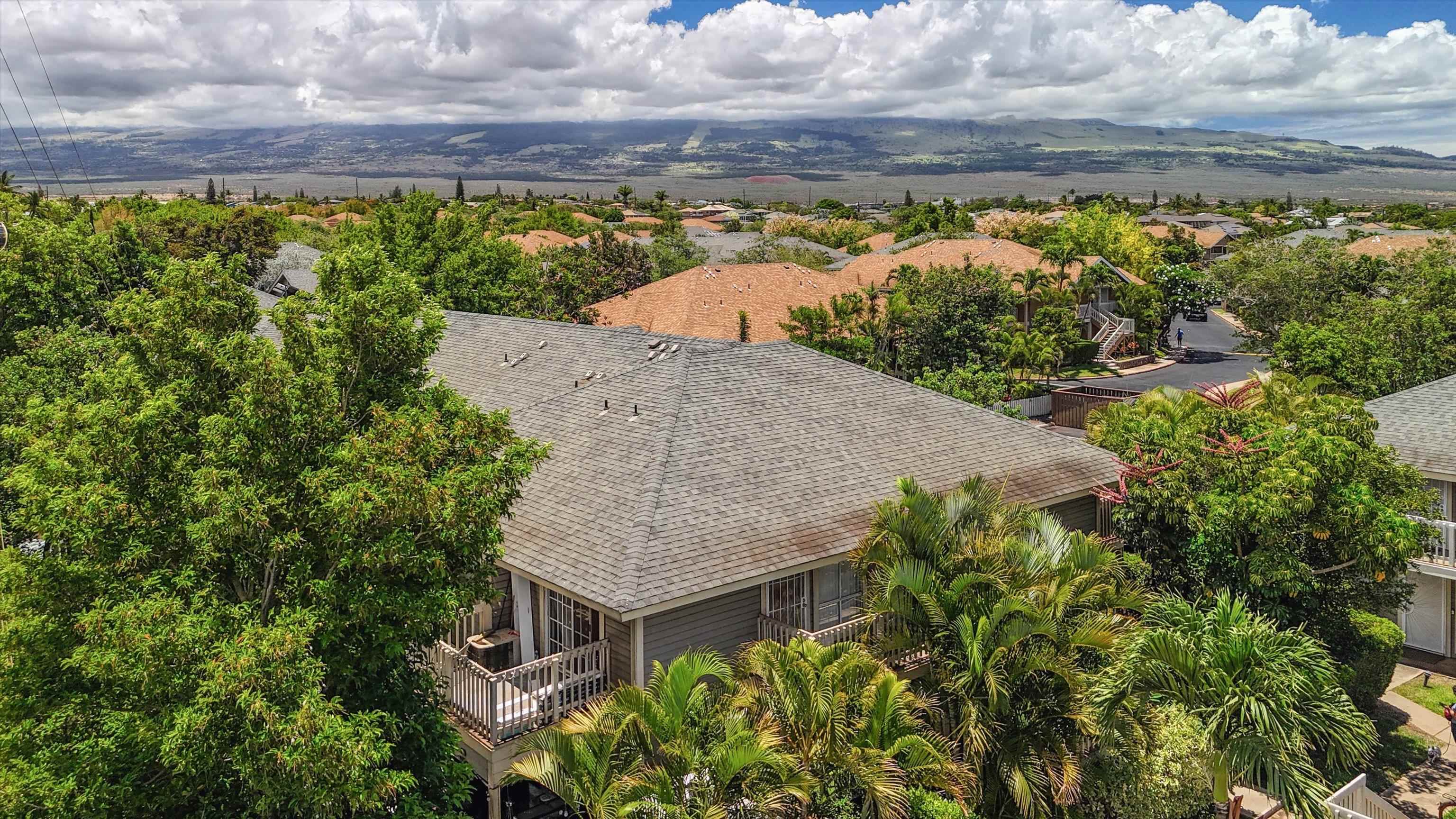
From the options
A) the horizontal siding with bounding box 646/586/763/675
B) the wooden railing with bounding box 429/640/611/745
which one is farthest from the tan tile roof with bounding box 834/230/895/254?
the wooden railing with bounding box 429/640/611/745

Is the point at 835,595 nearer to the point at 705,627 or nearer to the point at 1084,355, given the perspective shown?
the point at 705,627

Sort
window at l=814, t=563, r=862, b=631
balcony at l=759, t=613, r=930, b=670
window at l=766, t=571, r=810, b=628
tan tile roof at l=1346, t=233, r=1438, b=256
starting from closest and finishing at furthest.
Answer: balcony at l=759, t=613, r=930, b=670
window at l=766, t=571, r=810, b=628
window at l=814, t=563, r=862, b=631
tan tile roof at l=1346, t=233, r=1438, b=256

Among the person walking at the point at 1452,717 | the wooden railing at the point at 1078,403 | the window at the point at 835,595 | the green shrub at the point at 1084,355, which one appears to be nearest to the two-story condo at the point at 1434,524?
the person walking at the point at 1452,717

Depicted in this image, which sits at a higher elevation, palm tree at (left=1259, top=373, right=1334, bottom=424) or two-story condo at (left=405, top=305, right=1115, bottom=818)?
palm tree at (left=1259, top=373, right=1334, bottom=424)

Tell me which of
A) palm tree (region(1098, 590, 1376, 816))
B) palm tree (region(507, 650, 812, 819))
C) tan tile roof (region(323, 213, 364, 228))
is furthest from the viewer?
tan tile roof (region(323, 213, 364, 228))

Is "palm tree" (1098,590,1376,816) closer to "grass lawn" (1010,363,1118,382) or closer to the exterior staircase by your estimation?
"grass lawn" (1010,363,1118,382)

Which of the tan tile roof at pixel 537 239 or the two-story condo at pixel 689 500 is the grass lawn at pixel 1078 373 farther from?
the tan tile roof at pixel 537 239

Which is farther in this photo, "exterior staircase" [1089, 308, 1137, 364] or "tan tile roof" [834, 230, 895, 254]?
"tan tile roof" [834, 230, 895, 254]
